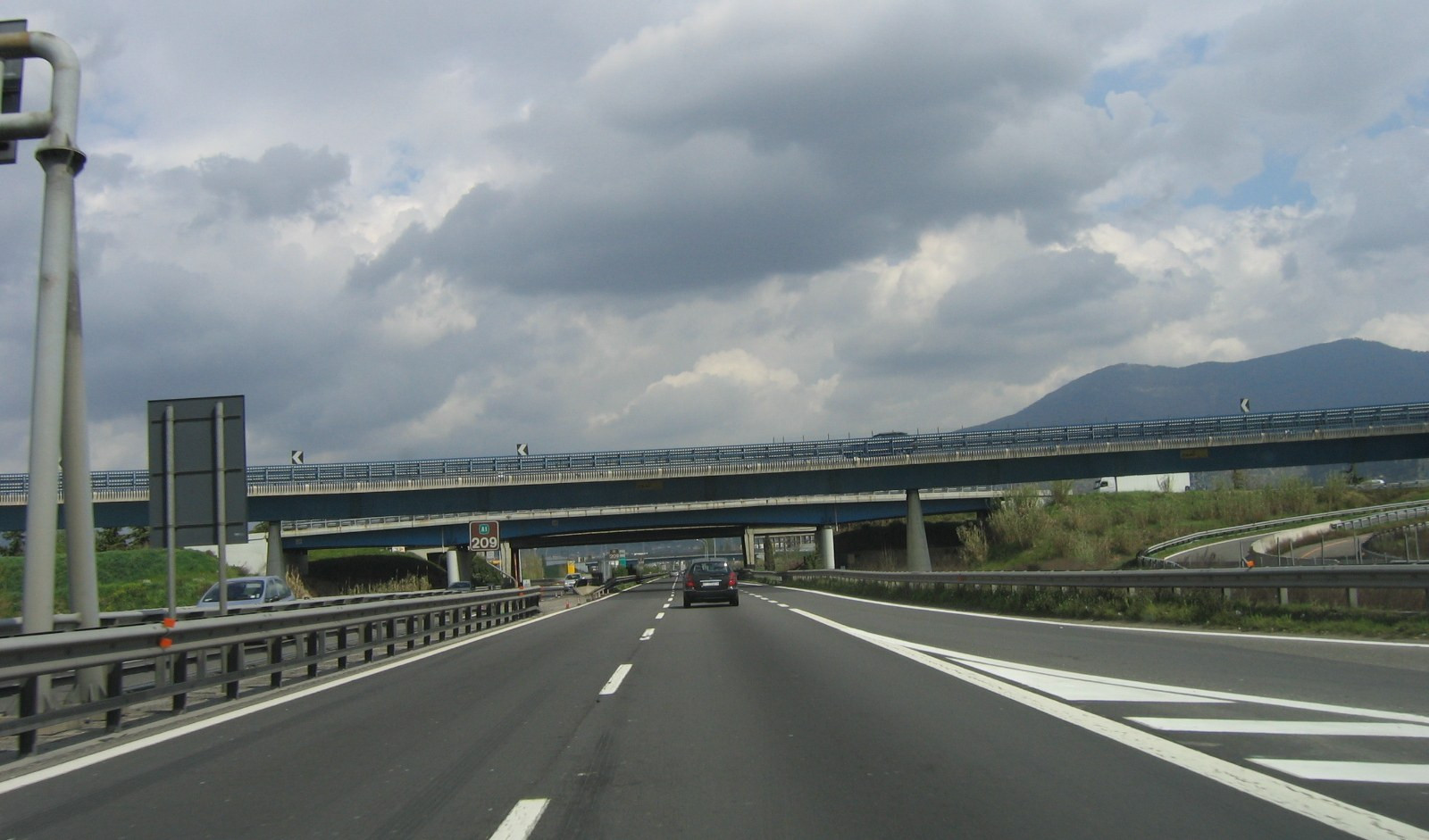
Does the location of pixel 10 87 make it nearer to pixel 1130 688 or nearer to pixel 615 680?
pixel 615 680

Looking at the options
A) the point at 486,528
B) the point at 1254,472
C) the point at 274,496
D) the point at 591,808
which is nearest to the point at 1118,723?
the point at 591,808

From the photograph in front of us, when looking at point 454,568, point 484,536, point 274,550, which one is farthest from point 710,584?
point 454,568

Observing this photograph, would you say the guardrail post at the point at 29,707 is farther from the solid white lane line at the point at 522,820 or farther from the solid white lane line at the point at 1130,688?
the solid white lane line at the point at 1130,688

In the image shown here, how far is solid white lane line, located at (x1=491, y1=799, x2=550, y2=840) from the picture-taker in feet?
17.3

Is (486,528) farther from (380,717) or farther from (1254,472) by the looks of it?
(1254,472)

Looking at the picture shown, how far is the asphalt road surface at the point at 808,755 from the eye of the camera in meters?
5.52

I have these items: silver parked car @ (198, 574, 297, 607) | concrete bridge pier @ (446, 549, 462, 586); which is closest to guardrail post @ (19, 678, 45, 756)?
silver parked car @ (198, 574, 297, 607)

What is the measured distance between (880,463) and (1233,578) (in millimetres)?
41073

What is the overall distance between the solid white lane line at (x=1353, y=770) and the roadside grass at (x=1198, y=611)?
7.77 metres

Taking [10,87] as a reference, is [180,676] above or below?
below

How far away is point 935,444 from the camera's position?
57.0 m

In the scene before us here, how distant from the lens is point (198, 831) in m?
5.66

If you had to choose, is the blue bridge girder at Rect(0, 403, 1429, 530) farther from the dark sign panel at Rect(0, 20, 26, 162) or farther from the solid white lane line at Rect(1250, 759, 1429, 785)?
the solid white lane line at Rect(1250, 759, 1429, 785)

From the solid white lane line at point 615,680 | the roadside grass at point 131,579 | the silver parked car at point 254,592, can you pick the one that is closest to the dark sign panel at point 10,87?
the solid white lane line at point 615,680
